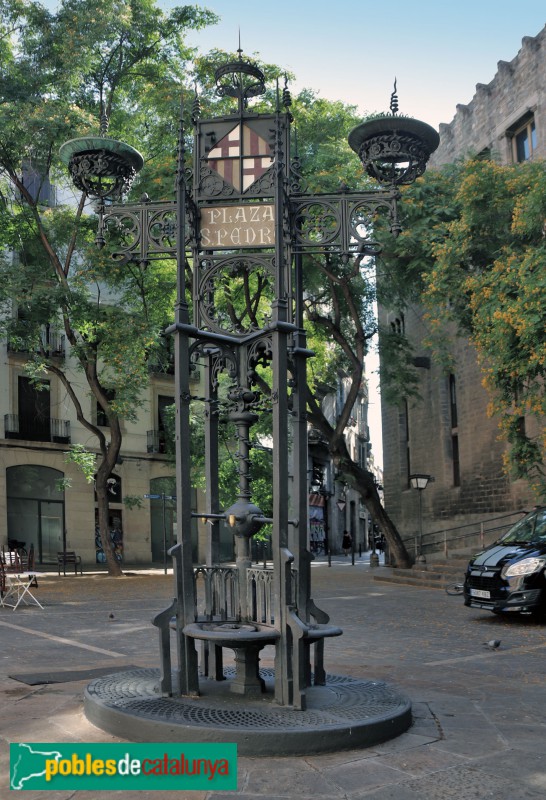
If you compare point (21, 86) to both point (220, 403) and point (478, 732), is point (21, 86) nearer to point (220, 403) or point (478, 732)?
point (220, 403)

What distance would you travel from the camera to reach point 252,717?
5.58 meters

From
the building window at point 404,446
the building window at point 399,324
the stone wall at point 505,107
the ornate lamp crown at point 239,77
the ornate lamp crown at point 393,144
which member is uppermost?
the stone wall at point 505,107

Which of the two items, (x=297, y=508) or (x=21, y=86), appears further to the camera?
(x=21, y=86)

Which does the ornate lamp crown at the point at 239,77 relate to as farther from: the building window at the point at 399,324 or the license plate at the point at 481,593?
the building window at the point at 399,324

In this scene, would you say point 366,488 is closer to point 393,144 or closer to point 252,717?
point 393,144

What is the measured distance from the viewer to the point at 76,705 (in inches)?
254

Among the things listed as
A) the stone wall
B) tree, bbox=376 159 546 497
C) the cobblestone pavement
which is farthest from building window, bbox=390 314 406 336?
the cobblestone pavement

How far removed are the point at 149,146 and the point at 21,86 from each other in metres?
3.93

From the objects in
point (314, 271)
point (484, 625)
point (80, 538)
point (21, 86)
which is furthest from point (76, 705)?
point (80, 538)

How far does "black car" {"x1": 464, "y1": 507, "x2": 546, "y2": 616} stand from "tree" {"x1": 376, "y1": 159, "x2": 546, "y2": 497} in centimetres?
248

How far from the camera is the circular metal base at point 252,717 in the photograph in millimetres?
5191

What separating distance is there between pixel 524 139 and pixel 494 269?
12.9 meters

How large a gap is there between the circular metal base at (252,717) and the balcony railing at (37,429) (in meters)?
28.0

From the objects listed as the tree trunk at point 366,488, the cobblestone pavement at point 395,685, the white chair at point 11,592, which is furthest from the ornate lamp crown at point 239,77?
the tree trunk at point 366,488
